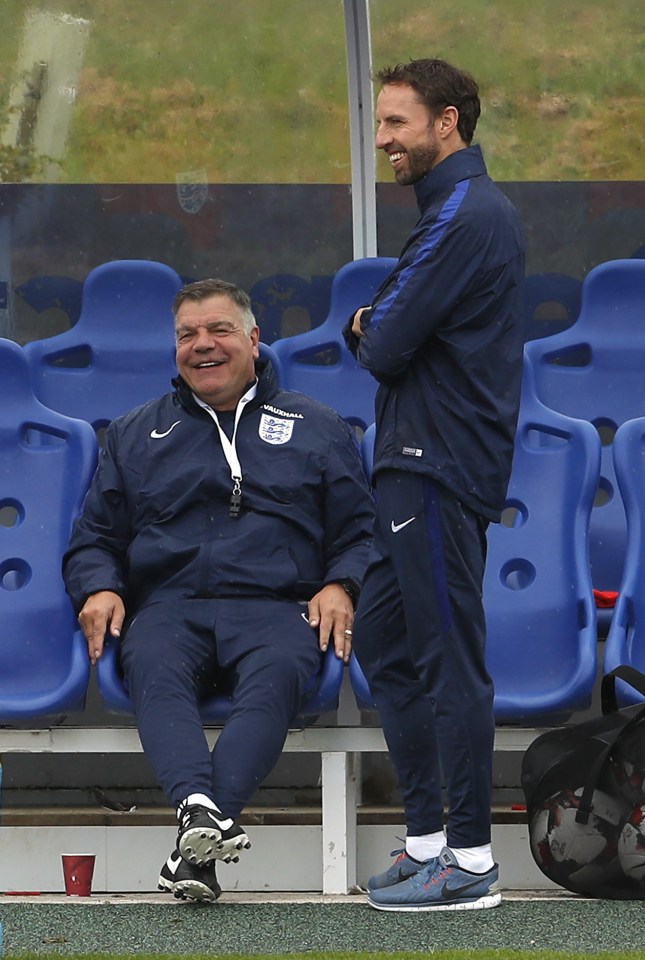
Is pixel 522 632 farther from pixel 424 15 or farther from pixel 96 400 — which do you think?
pixel 424 15

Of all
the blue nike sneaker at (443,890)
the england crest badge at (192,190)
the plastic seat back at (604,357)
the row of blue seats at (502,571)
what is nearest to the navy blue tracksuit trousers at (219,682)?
the row of blue seats at (502,571)

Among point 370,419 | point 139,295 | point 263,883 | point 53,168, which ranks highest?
Result: point 53,168

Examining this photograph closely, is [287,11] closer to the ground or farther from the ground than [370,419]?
farther from the ground

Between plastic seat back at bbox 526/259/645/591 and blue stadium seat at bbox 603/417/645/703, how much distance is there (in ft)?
2.45

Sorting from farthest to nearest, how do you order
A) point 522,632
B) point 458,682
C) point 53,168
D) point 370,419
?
1. point 53,168
2. point 370,419
3. point 522,632
4. point 458,682

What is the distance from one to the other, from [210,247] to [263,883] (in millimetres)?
2288

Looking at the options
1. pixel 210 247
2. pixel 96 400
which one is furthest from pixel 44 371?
pixel 210 247

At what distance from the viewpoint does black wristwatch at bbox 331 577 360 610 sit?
13.2 feet

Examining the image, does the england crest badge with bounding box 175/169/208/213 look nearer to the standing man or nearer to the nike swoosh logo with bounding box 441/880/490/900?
the standing man

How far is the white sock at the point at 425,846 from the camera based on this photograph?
3.44 m

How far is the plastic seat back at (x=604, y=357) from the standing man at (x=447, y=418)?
1.74 meters

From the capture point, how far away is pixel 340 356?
5.18 m

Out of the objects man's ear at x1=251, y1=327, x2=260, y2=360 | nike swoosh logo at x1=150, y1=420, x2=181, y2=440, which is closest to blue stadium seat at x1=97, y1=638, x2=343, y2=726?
nike swoosh logo at x1=150, y1=420, x2=181, y2=440

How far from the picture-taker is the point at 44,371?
16.8 ft
